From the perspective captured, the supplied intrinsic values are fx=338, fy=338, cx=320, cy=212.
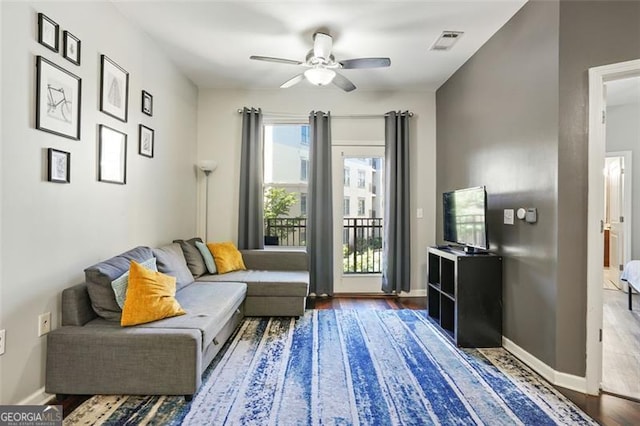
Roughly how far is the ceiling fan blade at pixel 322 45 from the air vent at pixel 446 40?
1.06m

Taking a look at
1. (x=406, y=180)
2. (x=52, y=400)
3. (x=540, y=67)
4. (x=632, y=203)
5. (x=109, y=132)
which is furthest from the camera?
(x=632, y=203)

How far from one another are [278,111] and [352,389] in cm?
361

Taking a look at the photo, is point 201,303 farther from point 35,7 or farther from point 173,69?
point 173,69

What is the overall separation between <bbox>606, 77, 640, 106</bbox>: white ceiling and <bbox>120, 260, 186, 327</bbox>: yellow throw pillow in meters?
5.09

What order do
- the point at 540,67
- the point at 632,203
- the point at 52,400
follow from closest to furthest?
the point at 52,400
the point at 540,67
the point at 632,203

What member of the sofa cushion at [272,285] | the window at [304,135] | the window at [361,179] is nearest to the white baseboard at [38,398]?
the sofa cushion at [272,285]

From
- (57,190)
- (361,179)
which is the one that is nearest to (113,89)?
(57,190)

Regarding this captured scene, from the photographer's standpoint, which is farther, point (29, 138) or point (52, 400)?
point (52, 400)

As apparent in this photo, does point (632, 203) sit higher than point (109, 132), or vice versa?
point (109, 132)

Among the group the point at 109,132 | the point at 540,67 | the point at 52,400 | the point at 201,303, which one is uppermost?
the point at 540,67

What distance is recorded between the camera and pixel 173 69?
388cm

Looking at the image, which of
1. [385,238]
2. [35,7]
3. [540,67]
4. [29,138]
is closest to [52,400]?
[29,138]

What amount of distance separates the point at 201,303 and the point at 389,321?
1983 mm

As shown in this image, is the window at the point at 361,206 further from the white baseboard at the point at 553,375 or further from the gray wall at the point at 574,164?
the gray wall at the point at 574,164
